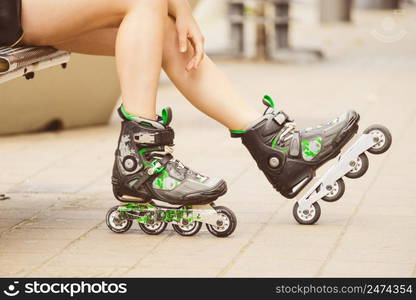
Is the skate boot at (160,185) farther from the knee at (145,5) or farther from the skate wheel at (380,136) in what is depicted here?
the skate wheel at (380,136)

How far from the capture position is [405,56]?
11.2 metres

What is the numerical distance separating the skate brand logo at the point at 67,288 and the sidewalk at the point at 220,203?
140 millimetres

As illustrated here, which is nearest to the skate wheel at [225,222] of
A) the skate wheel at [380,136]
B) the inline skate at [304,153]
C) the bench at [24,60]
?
the inline skate at [304,153]

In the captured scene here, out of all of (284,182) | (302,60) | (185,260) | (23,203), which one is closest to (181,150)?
(23,203)

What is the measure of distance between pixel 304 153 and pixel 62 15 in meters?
0.97

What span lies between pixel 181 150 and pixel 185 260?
2.38m

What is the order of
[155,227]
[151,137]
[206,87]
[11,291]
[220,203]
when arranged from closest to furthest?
[11,291] < [151,137] < [155,227] < [206,87] < [220,203]

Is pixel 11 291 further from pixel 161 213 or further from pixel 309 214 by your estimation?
pixel 309 214

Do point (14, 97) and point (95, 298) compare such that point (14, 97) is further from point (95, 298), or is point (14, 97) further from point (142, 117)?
point (95, 298)

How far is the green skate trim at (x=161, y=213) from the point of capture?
4.24m

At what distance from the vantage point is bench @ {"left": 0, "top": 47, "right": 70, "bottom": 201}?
13.4 feet

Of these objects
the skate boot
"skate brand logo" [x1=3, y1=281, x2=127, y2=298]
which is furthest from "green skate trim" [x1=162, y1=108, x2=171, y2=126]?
"skate brand logo" [x1=3, y1=281, x2=127, y2=298]

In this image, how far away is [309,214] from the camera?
4.43 meters

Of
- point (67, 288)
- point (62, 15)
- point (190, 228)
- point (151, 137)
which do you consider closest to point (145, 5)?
point (62, 15)
